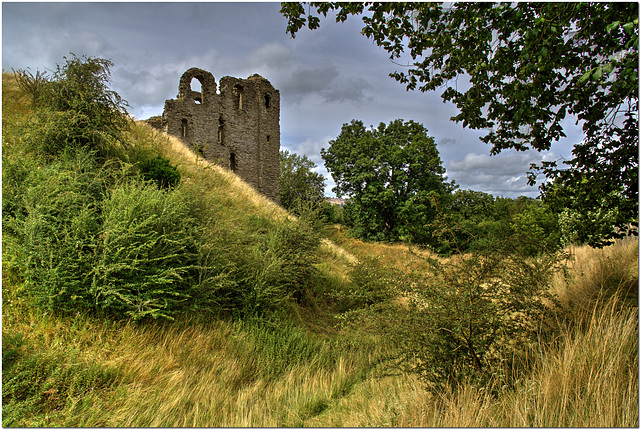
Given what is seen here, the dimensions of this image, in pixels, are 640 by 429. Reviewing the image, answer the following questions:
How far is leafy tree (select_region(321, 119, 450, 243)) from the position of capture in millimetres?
25734

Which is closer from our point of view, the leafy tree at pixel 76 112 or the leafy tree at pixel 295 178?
the leafy tree at pixel 76 112

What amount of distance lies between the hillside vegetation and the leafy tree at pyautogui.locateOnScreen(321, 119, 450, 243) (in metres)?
18.3

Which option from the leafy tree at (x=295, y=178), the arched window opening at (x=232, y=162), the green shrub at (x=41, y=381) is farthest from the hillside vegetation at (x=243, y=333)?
the leafy tree at (x=295, y=178)

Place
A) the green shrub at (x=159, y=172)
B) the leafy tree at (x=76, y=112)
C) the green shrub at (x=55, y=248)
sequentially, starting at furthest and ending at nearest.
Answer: the green shrub at (x=159, y=172) < the leafy tree at (x=76, y=112) < the green shrub at (x=55, y=248)

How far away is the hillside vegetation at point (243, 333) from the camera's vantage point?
3213 millimetres

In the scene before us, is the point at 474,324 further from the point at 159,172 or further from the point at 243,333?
the point at 159,172

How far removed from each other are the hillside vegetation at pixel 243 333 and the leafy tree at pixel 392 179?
1831 cm

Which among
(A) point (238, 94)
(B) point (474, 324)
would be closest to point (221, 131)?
(A) point (238, 94)

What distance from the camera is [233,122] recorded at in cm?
2427

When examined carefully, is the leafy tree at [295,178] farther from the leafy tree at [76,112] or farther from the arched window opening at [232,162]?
the leafy tree at [76,112]

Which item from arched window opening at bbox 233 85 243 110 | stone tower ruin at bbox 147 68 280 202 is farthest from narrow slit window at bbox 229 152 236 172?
arched window opening at bbox 233 85 243 110

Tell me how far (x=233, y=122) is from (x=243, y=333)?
2088cm

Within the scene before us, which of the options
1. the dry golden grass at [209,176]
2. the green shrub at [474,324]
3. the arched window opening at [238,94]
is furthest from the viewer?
the arched window opening at [238,94]

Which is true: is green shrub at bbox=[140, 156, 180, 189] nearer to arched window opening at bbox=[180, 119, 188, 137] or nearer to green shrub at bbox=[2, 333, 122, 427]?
green shrub at bbox=[2, 333, 122, 427]
